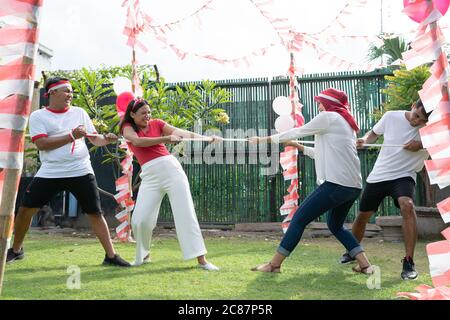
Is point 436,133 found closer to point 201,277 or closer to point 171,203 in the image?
point 201,277

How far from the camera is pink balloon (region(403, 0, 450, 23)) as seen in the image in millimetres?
3031

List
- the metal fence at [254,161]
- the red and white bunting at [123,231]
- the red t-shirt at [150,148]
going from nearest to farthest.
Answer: the red t-shirt at [150,148] < the red and white bunting at [123,231] < the metal fence at [254,161]

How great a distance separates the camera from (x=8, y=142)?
251 centimetres

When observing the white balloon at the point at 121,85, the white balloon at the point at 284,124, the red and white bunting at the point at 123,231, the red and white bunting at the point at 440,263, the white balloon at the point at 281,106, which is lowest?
the red and white bunting at the point at 440,263

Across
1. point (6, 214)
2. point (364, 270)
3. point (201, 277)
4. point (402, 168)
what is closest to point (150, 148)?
point (201, 277)

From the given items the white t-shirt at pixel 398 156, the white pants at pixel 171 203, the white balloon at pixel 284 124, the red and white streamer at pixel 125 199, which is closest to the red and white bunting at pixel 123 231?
the red and white streamer at pixel 125 199

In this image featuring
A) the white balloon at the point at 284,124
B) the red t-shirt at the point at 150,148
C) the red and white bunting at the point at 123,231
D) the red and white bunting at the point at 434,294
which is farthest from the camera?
the red and white bunting at the point at 123,231

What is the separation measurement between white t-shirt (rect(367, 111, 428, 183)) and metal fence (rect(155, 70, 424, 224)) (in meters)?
4.00

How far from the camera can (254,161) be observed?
8.92 meters

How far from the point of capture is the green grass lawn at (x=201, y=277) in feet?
10.9

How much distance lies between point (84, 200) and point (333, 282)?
95.0 inches

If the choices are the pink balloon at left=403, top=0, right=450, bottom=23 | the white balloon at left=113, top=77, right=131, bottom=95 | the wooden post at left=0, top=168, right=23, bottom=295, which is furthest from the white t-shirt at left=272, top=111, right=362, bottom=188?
the white balloon at left=113, top=77, right=131, bottom=95

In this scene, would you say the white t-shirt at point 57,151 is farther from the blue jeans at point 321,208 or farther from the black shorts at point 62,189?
the blue jeans at point 321,208

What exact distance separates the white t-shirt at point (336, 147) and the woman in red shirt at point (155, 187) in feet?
3.96
